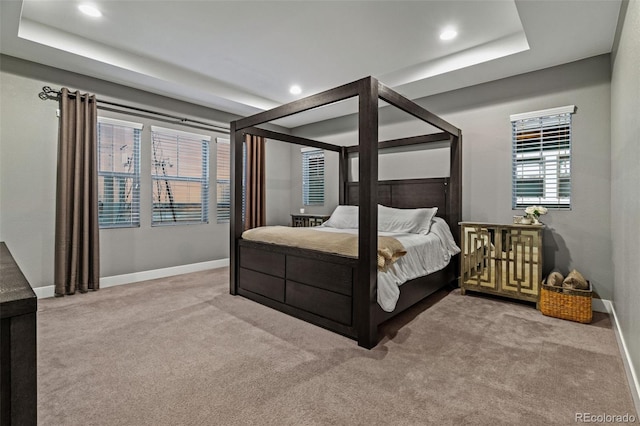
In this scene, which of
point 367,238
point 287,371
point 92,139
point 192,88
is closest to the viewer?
point 287,371

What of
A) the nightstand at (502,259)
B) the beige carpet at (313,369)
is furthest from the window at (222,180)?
the nightstand at (502,259)

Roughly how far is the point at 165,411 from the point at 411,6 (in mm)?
3375

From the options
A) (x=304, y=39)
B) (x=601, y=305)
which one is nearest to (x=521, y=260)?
(x=601, y=305)

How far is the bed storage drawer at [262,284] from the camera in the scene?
10.4ft

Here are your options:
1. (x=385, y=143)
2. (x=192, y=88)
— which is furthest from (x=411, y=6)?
(x=192, y=88)

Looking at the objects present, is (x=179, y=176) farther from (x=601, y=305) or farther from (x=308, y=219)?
(x=601, y=305)

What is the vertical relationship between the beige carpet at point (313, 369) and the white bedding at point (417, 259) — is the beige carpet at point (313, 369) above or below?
below

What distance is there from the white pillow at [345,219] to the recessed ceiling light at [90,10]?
350 cm

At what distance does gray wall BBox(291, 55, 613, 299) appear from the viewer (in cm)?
320

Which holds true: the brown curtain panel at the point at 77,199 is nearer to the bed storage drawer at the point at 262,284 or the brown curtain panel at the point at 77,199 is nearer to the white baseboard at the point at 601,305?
the bed storage drawer at the point at 262,284

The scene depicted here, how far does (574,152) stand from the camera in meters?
3.36

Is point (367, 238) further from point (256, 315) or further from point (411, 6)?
point (411, 6)

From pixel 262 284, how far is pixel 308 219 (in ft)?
7.88

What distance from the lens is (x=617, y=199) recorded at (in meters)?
2.66
